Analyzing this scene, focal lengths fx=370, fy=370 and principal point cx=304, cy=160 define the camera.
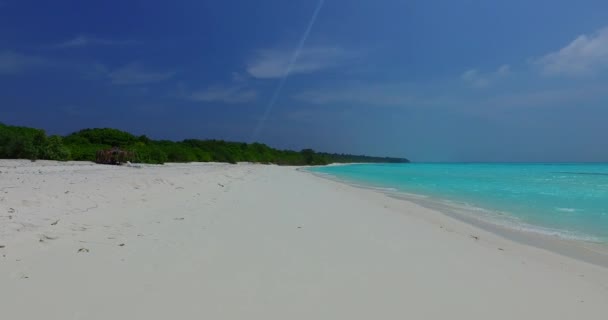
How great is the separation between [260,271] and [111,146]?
1795 inches

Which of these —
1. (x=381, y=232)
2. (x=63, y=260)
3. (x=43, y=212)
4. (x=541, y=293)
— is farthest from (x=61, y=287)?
(x=381, y=232)

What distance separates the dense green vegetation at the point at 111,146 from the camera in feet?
83.5

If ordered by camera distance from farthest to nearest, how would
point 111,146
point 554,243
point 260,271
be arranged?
point 111,146, point 554,243, point 260,271

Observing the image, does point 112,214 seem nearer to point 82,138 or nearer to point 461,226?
point 461,226

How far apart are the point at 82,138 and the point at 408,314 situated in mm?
48916

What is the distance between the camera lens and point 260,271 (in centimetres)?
343

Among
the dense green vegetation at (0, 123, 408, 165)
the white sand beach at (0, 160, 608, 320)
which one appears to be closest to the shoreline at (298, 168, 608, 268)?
the white sand beach at (0, 160, 608, 320)

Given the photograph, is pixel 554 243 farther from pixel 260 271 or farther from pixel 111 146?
pixel 111 146

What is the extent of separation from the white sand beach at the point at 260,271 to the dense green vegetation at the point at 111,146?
79.6 ft

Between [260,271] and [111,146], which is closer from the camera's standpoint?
[260,271]

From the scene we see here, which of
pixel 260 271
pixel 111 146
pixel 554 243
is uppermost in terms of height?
pixel 111 146

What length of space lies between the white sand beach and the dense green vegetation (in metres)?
24.3

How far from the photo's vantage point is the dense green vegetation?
83.5 feet

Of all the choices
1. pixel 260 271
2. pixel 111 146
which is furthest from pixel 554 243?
pixel 111 146
